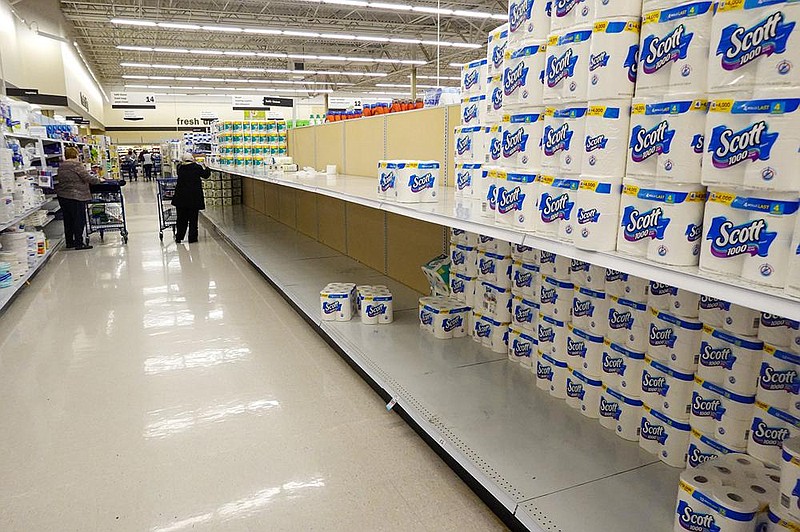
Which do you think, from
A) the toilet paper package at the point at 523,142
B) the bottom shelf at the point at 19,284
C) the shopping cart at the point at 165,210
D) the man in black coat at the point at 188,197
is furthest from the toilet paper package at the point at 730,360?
the shopping cart at the point at 165,210

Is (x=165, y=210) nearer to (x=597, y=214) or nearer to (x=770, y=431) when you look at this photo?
(x=597, y=214)

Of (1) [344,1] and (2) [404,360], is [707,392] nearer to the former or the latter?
(2) [404,360]

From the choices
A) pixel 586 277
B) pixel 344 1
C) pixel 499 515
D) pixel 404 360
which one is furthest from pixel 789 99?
pixel 344 1

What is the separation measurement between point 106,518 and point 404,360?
1.61 metres

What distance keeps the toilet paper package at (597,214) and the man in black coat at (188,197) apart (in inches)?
291

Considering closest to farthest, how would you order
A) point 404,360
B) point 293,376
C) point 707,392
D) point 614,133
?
point 614,133, point 707,392, point 404,360, point 293,376

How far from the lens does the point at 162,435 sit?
2672mm

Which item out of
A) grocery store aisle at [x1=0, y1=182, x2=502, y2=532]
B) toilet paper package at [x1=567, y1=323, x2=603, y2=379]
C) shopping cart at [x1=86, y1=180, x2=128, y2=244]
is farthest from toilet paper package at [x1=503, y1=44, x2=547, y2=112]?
shopping cart at [x1=86, y1=180, x2=128, y2=244]

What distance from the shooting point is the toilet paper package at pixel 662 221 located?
1345mm

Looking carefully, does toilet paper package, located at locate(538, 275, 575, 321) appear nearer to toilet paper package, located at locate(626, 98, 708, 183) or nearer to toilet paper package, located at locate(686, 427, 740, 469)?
toilet paper package, located at locate(686, 427, 740, 469)

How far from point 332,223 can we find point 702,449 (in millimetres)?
5239

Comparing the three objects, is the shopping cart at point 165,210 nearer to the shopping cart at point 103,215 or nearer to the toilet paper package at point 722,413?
the shopping cart at point 103,215

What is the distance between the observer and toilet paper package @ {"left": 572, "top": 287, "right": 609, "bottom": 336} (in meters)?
2.23

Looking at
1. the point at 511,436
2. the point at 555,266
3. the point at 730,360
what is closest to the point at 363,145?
the point at 555,266
